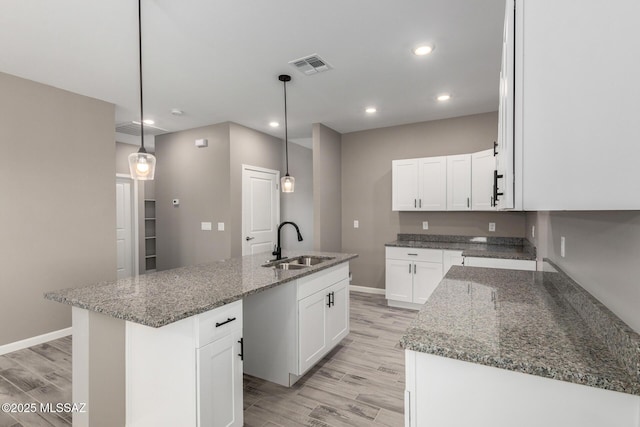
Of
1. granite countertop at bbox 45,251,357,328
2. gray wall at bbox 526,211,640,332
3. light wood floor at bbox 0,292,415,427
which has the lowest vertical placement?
light wood floor at bbox 0,292,415,427

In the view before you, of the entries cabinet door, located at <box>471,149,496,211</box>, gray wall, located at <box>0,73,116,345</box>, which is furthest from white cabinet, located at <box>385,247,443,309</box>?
gray wall, located at <box>0,73,116,345</box>

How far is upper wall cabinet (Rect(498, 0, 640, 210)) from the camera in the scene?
0.58m

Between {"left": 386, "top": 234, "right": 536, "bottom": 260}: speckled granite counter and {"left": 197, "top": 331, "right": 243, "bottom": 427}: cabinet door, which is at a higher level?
{"left": 386, "top": 234, "right": 536, "bottom": 260}: speckled granite counter

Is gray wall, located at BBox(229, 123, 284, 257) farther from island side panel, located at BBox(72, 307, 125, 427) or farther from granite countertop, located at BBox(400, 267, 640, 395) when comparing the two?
granite countertop, located at BBox(400, 267, 640, 395)

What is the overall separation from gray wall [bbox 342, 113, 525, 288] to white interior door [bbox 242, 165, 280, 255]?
1.35m

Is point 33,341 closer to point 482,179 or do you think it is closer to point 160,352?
point 160,352

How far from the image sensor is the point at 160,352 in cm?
164

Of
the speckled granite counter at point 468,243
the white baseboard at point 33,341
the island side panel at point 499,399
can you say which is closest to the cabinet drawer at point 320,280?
the island side panel at point 499,399

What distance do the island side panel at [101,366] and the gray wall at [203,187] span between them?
3.12 m

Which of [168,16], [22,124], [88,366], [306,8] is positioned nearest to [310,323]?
[88,366]

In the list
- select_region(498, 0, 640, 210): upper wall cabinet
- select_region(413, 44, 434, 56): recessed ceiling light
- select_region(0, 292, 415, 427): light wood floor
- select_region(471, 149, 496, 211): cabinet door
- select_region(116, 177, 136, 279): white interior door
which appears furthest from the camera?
select_region(116, 177, 136, 279): white interior door

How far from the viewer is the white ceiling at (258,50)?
7.16 feet

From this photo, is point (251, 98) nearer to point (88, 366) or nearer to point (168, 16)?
point (168, 16)

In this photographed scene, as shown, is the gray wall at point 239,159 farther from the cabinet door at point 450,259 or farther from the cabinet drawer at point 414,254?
the cabinet door at point 450,259
